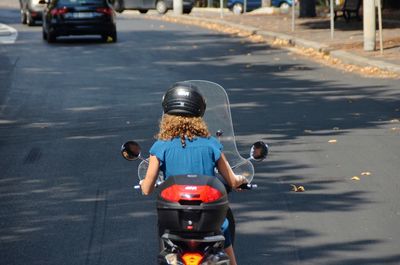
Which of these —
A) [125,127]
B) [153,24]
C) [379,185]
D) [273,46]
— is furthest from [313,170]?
[153,24]

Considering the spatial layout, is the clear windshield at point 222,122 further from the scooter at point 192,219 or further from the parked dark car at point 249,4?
the parked dark car at point 249,4

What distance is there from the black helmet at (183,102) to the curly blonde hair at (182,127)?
29mm

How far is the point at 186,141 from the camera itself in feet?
18.6

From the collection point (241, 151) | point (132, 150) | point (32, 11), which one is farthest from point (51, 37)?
point (132, 150)

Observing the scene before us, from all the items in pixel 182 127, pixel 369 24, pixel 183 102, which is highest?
pixel 183 102

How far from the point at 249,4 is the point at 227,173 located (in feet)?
174

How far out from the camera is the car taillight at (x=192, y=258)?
5.25 metres

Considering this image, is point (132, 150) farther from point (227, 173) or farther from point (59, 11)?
point (59, 11)

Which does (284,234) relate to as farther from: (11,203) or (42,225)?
(11,203)

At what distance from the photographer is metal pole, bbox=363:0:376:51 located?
995 inches

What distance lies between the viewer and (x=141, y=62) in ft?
83.7

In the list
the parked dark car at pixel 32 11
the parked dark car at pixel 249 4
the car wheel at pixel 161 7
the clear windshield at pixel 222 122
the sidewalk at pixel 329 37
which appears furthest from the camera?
the parked dark car at pixel 249 4

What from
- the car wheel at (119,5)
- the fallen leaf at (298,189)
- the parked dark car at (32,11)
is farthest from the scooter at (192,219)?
the car wheel at (119,5)

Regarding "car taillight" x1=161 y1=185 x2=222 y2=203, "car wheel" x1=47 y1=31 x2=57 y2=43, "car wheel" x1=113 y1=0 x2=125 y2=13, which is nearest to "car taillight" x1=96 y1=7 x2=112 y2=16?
"car wheel" x1=47 y1=31 x2=57 y2=43
